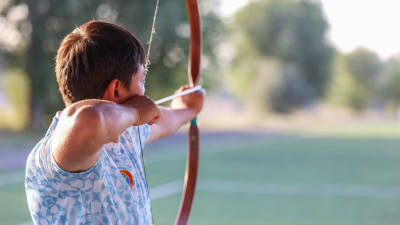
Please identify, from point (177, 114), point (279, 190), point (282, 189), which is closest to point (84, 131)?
point (177, 114)

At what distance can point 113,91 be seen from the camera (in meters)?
1.21

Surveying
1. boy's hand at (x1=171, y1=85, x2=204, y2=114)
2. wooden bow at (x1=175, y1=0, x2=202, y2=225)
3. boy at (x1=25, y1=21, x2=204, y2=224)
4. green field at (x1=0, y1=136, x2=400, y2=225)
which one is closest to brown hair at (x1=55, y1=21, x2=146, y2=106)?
boy at (x1=25, y1=21, x2=204, y2=224)

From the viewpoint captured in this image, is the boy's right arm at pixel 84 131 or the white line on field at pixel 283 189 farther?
the white line on field at pixel 283 189

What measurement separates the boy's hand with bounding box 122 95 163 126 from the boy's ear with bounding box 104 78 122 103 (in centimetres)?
3

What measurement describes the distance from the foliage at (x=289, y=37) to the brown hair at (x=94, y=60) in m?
40.0

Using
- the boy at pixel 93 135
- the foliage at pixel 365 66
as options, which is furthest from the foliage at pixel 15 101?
the foliage at pixel 365 66

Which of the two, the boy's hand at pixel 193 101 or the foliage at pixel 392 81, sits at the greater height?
the foliage at pixel 392 81

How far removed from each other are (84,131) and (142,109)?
254 mm

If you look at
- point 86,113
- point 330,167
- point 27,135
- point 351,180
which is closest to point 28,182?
point 86,113

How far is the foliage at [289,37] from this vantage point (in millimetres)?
42750

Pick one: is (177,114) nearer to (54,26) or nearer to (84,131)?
(84,131)

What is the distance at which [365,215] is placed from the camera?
5121mm

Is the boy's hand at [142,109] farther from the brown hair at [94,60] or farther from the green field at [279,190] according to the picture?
the green field at [279,190]

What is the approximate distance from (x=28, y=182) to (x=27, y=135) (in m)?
14.7
